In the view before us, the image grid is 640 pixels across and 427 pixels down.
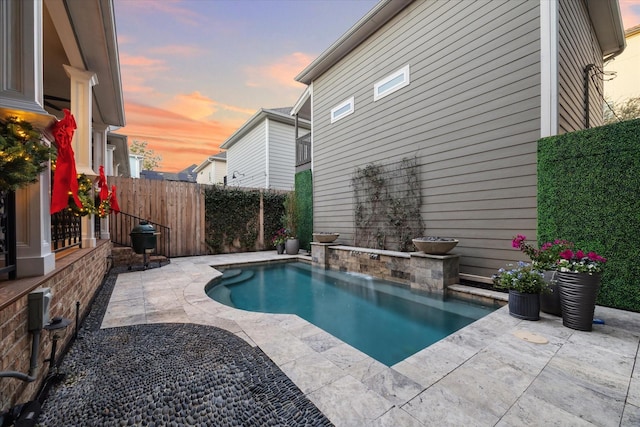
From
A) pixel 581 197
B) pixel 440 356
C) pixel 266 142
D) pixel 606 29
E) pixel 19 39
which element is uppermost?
pixel 606 29

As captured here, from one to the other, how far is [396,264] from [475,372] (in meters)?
3.48

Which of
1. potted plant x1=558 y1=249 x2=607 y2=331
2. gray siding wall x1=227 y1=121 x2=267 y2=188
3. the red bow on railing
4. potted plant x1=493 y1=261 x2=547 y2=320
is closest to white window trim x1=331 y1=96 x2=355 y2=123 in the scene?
gray siding wall x1=227 y1=121 x2=267 y2=188

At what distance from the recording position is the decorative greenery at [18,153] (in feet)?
4.91

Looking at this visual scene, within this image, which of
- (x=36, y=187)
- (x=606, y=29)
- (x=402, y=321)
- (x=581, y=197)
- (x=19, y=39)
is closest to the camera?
(x=19, y=39)

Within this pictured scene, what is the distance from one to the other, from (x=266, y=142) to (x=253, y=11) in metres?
4.91

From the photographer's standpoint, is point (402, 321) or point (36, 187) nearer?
point (36, 187)

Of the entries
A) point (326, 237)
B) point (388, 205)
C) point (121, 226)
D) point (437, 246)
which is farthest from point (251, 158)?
point (437, 246)

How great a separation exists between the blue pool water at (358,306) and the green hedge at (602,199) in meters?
1.42

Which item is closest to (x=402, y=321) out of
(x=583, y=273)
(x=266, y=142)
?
(x=583, y=273)

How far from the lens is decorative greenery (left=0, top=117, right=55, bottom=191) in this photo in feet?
4.91

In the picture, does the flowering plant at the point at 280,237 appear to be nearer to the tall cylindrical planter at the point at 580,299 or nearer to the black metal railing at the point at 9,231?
the black metal railing at the point at 9,231

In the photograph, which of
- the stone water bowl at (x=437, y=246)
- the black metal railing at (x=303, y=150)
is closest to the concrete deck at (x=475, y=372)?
the stone water bowl at (x=437, y=246)

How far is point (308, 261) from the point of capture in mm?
7660

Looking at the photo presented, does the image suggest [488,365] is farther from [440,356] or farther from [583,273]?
[583,273]
